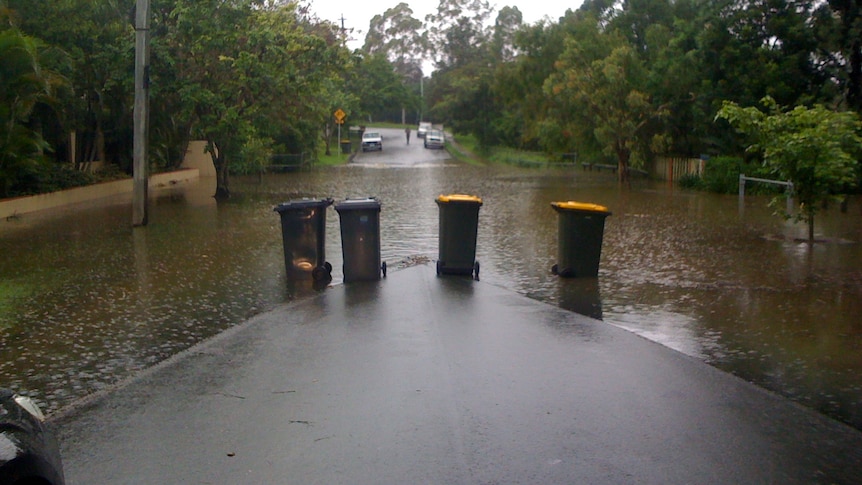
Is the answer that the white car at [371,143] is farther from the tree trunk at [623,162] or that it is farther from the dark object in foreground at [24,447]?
the dark object in foreground at [24,447]

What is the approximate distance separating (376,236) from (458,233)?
3.73 ft

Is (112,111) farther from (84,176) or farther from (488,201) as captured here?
(488,201)

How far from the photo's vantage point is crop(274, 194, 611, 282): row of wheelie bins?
1177 cm

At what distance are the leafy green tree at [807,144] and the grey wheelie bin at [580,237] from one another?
162 inches

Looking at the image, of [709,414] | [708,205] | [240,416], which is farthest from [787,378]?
[708,205]

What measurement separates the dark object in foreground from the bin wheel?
7544 mm

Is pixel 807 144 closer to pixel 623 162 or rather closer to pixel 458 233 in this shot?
pixel 458 233

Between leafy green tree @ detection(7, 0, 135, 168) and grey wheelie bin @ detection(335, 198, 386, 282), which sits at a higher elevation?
leafy green tree @ detection(7, 0, 135, 168)

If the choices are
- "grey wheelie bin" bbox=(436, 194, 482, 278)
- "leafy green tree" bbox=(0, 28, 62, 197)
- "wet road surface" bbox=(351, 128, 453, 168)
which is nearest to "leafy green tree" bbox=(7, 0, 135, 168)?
"leafy green tree" bbox=(0, 28, 62, 197)

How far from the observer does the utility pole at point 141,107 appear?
17.4 meters

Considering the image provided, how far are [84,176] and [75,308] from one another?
52.5 ft

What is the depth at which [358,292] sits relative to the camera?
11.3 metres

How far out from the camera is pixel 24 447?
3994 millimetres

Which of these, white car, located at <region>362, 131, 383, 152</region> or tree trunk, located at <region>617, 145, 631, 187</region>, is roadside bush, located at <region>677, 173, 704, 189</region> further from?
white car, located at <region>362, 131, 383, 152</region>
